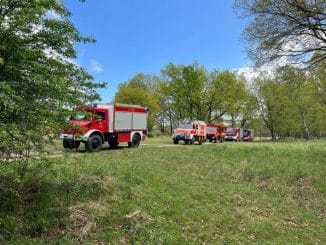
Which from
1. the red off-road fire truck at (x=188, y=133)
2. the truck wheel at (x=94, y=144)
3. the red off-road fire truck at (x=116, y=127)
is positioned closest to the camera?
the truck wheel at (x=94, y=144)

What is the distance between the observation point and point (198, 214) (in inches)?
334

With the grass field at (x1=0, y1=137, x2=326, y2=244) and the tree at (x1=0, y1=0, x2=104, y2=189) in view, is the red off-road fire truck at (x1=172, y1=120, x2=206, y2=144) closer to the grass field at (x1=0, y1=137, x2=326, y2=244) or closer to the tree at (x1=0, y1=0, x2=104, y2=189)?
the grass field at (x1=0, y1=137, x2=326, y2=244)

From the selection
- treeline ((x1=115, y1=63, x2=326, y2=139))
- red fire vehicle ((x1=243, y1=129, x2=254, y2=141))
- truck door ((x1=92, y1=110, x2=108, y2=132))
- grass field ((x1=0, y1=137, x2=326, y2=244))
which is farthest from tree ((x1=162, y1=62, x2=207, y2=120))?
grass field ((x1=0, y1=137, x2=326, y2=244))

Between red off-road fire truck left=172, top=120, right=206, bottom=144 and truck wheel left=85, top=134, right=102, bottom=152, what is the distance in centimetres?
1533

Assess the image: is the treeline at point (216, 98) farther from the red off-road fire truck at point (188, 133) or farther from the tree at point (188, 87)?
the red off-road fire truck at point (188, 133)

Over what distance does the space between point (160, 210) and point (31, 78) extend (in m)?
3.97

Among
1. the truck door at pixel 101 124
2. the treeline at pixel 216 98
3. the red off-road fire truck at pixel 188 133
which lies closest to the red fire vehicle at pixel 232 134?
the treeline at pixel 216 98

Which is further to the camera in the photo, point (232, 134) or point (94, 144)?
point (232, 134)

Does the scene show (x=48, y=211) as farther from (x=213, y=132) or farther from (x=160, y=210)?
(x=213, y=132)

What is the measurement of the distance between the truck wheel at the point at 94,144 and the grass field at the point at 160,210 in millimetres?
9472

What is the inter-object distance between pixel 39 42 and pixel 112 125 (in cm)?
1661

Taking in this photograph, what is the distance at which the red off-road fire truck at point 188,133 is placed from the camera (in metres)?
36.8

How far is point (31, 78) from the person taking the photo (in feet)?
21.6

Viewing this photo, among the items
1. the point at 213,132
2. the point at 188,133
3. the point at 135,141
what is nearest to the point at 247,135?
the point at 213,132
